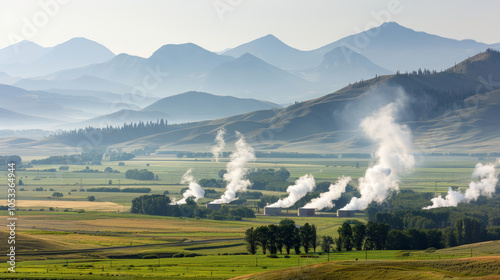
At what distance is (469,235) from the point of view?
144 meters

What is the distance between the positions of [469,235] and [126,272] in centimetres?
7404

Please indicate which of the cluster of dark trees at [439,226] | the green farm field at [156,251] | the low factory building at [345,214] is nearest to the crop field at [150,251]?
the green farm field at [156,251]

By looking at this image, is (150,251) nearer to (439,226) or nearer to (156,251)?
(156,251)

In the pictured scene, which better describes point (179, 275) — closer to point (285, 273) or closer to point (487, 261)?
point (285, 273)

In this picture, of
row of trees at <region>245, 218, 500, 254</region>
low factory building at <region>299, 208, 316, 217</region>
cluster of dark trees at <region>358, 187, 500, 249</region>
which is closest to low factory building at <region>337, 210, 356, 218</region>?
cluster of dark trees at <region>358, 187, 500, 249</region>

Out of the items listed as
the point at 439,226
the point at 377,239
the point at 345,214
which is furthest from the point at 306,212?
the point at 377,239

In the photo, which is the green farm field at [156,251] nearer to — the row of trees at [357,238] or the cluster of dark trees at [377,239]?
the row of trees at [357,238]

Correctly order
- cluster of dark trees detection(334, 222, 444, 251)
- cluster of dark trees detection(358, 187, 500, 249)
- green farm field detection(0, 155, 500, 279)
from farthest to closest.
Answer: cluster of dark trees detection(358, 187, 500, 249)
cluster of dark trees detection(334, 222, 444, 251)
green farm field detection(0, 155, 500, 279)

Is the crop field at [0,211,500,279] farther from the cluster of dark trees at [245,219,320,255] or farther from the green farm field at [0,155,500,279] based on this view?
the cluster of dark trees at [245,219,320,255]

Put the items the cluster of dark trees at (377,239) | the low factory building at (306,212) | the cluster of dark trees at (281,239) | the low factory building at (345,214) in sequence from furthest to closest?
the low factory building at (345,214) → the low factory building at (306,212) → the cluster of dark trees at (377,239) → the cluster of dark trees at (281,239)

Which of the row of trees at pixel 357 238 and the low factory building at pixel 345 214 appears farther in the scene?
the low factory building at pixel 345 214

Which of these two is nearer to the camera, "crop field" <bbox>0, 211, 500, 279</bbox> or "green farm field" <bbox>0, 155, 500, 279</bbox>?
"green farm field" <bbox>0, 155, 500, 279</bbox>

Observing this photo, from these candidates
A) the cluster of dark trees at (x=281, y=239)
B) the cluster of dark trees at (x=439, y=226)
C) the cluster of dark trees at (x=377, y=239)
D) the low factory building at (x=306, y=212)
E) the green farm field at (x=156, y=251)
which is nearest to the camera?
the green farm field at (x=156, y=251)

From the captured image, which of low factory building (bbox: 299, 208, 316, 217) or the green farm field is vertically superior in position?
low factory building (bbox: 299, 208, 316, 217)
